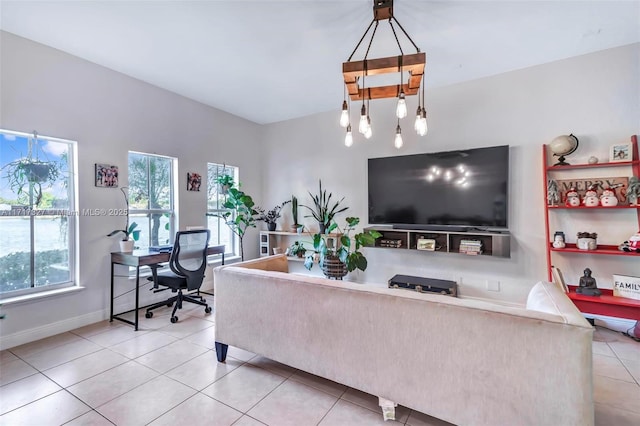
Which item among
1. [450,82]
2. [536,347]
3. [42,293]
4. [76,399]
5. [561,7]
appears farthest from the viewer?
[450,82]

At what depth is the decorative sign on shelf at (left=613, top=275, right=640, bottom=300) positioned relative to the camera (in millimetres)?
2535

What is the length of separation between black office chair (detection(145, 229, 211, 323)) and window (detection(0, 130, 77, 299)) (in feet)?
2.76

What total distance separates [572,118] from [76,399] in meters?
4.81

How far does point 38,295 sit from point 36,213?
0.76 metres

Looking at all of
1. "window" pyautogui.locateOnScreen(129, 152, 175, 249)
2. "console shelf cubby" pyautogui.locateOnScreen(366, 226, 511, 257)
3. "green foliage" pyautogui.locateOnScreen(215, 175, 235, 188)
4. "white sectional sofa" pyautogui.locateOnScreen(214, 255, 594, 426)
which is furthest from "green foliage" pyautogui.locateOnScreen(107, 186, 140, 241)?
"console shelf cubby" pyautogui.locateOnScreen(366, 226, 511, 257)

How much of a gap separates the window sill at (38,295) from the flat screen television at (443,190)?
11.2 feet

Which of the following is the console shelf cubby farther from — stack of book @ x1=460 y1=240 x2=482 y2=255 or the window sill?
the window sill

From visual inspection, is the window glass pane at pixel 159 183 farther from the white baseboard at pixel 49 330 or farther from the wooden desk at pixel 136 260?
the white baseboard at pixel 49 330

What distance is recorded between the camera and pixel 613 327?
2785 millimetres

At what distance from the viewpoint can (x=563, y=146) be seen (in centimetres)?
288

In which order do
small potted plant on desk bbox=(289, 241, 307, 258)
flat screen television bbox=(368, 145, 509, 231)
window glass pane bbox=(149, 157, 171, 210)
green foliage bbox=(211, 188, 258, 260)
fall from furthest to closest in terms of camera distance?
small potted plant on desk bbox=(289, 241, 307, 258), green foliage bbox=(211, 188, 258, 260), window glass pane bbox=(149, 157, 171, 210), flat screen television bbox=(368, 145, 509, 231)

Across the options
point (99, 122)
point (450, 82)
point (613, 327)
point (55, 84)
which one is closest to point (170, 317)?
point (99, 122)

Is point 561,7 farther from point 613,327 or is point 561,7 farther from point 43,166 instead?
point 43,166

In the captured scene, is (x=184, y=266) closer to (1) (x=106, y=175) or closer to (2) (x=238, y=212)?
(1) (x=106, y=175)
